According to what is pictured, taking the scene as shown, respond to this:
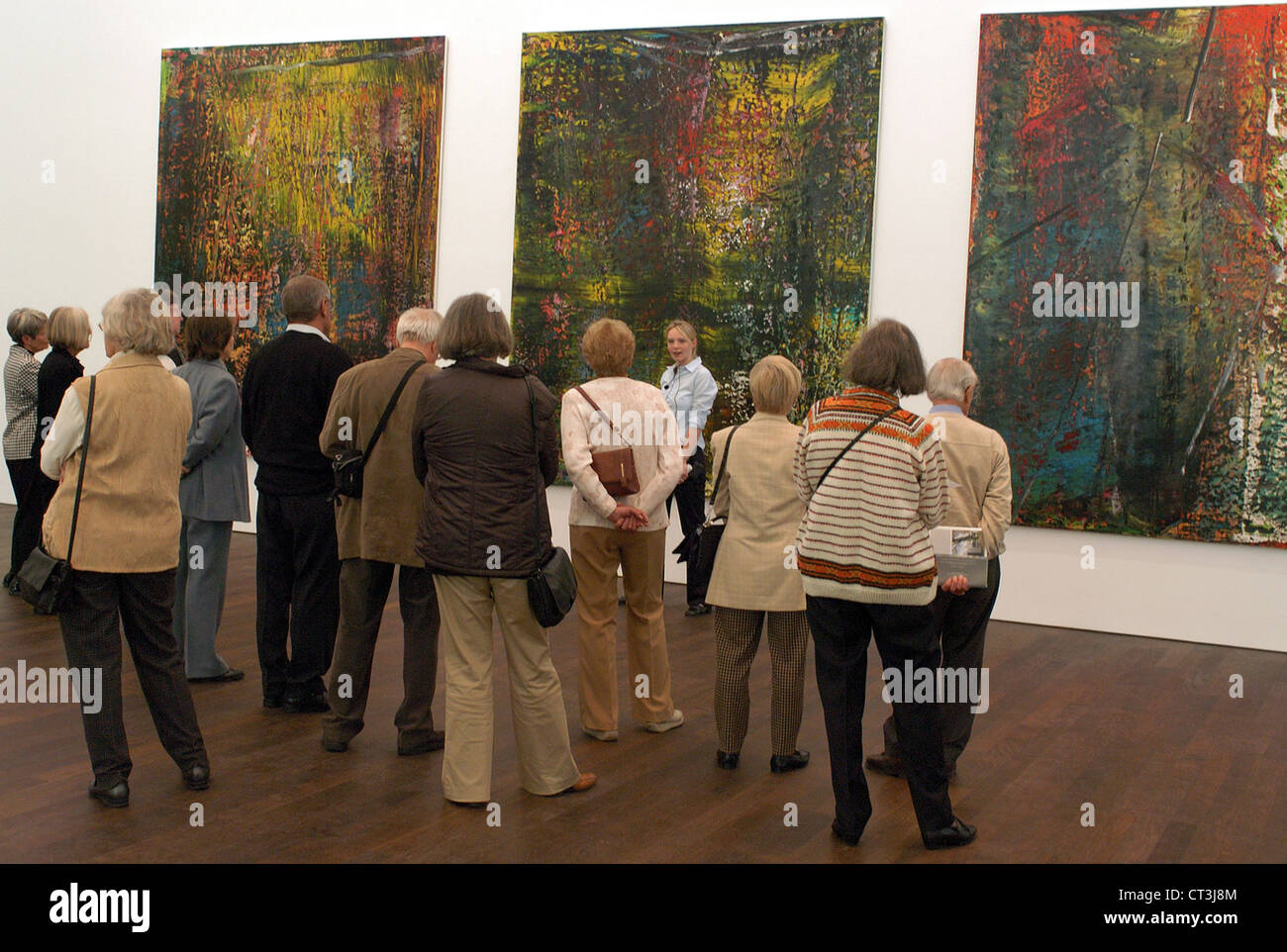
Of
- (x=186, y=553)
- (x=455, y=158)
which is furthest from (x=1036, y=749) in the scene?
(x=455, y=158)

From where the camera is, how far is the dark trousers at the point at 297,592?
5.67 meters

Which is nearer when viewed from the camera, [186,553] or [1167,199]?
[186,553]

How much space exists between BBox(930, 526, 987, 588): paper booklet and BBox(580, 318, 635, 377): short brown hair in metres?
1.58

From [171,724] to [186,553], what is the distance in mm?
1784

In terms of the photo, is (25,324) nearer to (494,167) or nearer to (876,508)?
(494,167)

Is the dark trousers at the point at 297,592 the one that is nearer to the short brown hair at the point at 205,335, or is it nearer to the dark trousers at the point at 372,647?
the dark trousers at the point at 372,647

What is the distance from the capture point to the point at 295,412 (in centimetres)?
564

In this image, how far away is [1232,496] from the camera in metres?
8.26

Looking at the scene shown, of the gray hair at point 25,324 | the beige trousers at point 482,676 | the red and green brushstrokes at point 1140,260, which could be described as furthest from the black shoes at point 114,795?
the red and green brushstrokes at point 1140,260

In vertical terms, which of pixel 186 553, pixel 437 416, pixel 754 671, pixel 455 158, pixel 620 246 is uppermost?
pixel 455 158

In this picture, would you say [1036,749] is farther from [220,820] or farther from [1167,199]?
[1167,199]

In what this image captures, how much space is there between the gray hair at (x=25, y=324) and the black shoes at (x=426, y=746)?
4383 millimetres

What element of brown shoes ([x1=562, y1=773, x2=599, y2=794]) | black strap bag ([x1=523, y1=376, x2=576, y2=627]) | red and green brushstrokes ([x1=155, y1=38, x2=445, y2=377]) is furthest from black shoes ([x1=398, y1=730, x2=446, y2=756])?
red and green brushstrokes ([x1=155, y1=38, x2=445, y2=377])
